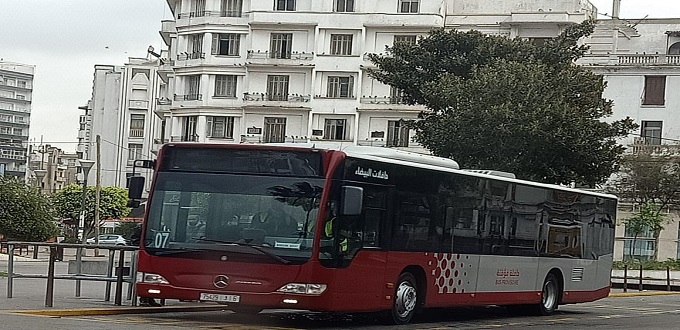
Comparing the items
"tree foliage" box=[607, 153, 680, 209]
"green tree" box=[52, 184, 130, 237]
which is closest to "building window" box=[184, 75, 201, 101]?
"green tree" box=[52, 184, 130, 237]

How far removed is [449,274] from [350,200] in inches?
155

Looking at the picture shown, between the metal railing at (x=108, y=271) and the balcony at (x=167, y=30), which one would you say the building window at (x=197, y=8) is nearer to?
the balcony at (x=167, y=30)

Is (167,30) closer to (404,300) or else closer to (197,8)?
(197,8)

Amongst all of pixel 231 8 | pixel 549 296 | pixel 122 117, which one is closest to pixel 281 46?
pixel 231 8

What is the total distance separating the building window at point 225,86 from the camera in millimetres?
72000

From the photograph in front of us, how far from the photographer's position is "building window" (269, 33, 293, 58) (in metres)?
71.3

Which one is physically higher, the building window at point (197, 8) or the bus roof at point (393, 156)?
the building window at point (197, 8)

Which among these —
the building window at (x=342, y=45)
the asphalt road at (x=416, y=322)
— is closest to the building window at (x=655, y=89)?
the building window at (x=342, y=45)

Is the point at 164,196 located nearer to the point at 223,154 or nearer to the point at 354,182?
the point at 223,154

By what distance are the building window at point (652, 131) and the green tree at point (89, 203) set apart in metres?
33.5

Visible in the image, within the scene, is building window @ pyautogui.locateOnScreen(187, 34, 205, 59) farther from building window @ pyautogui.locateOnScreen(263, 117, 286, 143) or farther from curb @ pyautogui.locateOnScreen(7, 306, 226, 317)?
curb @ pyautogui.locateOnScreen(7, 306, 226, 317)

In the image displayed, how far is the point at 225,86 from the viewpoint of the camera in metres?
72.1

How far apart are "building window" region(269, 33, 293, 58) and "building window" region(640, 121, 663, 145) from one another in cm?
2103

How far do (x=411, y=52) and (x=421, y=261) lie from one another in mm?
32939
